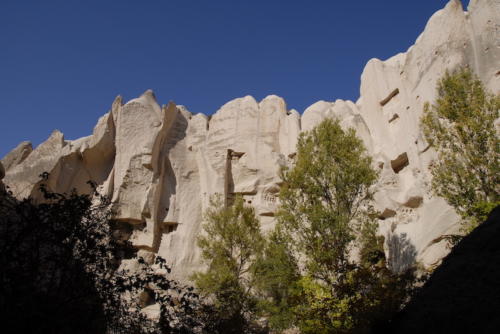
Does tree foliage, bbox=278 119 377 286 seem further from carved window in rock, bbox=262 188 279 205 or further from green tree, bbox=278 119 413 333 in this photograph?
carved window in rock, bbox=262 188 279 205

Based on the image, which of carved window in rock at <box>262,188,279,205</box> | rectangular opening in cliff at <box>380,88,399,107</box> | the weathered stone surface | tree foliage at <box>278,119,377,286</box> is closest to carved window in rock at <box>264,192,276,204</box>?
carved window in rock at <box>262,188,279,205</box>

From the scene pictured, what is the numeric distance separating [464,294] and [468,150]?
674 cm

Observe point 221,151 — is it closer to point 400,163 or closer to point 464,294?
point 400,163

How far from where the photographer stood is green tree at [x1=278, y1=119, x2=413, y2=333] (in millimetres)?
8953

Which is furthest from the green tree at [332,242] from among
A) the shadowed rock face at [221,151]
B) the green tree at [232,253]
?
the shadowed rock face at [221,151]

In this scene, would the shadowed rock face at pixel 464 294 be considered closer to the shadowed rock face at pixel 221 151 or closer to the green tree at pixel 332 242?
the green tree at pixel 332 242

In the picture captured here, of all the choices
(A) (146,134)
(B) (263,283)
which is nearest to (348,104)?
(A) (146,134)

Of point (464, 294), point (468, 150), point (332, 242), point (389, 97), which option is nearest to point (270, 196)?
point (389, 97)

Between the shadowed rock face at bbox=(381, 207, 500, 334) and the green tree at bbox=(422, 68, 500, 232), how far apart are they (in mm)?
3941

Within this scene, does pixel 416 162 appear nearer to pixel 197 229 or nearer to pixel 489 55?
pixel 489 55

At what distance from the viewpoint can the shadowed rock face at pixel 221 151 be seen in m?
18.0

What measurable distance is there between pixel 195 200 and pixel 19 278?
20885 mm

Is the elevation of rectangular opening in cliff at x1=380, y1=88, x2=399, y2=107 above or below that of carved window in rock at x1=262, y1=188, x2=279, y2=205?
above

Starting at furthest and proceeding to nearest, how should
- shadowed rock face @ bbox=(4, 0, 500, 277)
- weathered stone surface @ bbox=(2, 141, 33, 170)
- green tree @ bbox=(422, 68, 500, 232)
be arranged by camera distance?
weathered stone surface @ bbox=(2, 141, 33, 170) < shadowed rock face @ bbox=(4, 0, 500, 277) < green tree @ bbox=(422, 68, 500, 232)
